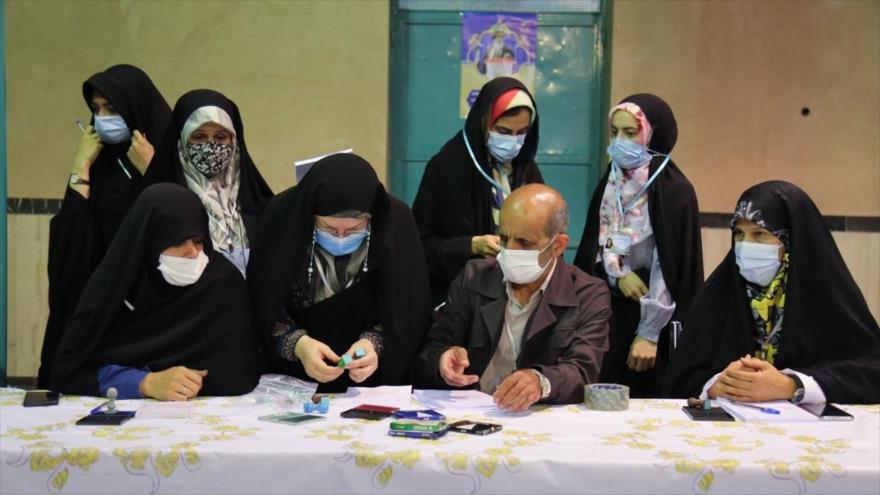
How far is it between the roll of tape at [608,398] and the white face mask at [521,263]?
461 millimetres

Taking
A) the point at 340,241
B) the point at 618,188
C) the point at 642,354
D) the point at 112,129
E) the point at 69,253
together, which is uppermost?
the point at 112,129

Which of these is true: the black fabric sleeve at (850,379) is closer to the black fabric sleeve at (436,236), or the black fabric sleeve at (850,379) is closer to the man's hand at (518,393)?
the man's hand at (518,393)

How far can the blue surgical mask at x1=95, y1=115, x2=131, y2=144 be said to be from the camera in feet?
11.6

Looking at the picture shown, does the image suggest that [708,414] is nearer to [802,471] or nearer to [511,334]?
[802,471]

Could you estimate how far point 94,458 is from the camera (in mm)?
1973

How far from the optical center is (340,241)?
9.32 ft

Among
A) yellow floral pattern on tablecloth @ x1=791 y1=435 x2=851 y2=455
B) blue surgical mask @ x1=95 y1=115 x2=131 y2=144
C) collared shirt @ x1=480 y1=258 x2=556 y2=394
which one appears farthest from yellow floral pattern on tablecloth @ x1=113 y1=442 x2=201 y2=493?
blue surgical mask @ x1=95 y1=115 x2=131 y2=144

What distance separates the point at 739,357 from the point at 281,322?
1513mm

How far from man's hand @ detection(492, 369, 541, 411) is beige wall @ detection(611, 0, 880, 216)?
10.7 feet

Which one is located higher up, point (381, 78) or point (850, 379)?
point (381, 78)

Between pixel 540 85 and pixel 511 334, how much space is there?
9.81 feet

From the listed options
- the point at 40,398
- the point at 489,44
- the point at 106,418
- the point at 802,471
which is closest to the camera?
the point at 802,471

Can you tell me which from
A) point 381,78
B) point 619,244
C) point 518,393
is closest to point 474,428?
point 518,393

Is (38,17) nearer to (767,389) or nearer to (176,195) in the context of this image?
(176,195)
